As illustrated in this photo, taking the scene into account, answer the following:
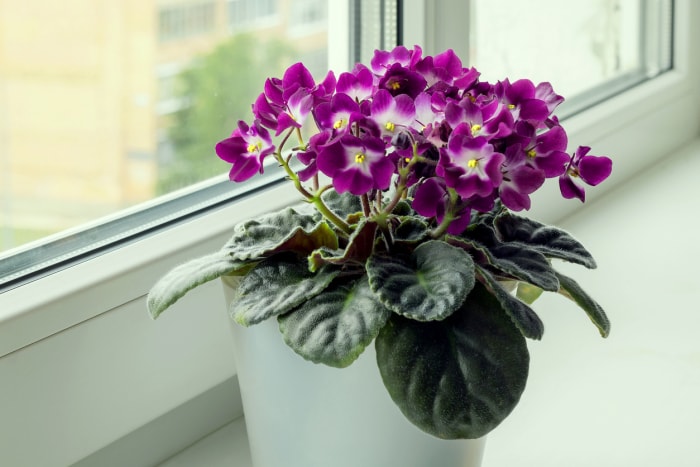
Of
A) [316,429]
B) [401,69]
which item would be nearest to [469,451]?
[316,429]

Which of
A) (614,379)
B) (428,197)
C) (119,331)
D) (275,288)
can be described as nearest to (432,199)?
(428,197)

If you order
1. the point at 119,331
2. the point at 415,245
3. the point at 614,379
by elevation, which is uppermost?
the point at 415,245

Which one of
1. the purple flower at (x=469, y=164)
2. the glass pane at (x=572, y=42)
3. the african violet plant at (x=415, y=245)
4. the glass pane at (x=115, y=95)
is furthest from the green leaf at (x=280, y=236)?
the glass pane at (x=572, y=42)

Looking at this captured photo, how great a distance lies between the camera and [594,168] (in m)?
0.56

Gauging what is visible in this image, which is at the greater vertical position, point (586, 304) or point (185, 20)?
point (185, 20)

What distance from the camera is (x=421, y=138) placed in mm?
505

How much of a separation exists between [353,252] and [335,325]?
2.7 inches

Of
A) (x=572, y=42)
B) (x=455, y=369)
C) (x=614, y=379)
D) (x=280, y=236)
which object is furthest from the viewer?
(x=572, y=42)

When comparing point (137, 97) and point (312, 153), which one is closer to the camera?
point (312, 153)

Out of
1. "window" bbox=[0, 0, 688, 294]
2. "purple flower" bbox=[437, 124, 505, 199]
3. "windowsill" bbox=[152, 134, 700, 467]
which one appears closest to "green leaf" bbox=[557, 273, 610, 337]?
"purple flower" bbox=[437, 124, 505, 199]

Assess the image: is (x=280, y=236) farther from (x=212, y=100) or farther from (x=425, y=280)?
(x=212, y=100)

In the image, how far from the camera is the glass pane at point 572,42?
129 cm

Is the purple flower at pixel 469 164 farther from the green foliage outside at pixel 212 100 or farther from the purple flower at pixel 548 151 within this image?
the green foliage outside at pixel 212 100

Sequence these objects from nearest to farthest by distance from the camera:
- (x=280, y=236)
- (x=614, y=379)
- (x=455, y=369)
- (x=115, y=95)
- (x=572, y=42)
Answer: (x=455, y=369) < (x=280, y=236) < (x=115, y=95) < (x=614, y=379) < (x=572, y=42)
